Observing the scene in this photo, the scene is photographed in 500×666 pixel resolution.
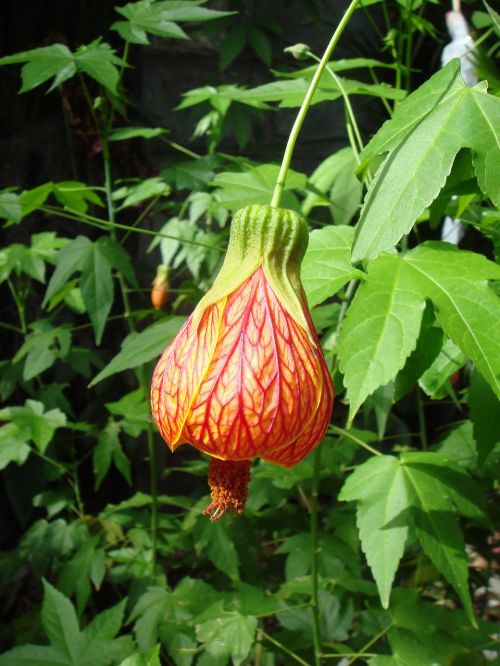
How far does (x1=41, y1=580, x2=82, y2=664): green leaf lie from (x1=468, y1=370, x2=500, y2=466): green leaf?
0.71 meters

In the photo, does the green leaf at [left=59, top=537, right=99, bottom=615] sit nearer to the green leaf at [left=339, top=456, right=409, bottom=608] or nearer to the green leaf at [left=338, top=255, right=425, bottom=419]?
the green leaf at [left=339, top=456, right=409, bottom=608]

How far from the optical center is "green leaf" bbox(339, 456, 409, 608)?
2.68 ft

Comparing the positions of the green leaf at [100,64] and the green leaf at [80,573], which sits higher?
the green leaf at [100,64]

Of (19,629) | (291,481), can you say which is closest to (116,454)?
(291,481)

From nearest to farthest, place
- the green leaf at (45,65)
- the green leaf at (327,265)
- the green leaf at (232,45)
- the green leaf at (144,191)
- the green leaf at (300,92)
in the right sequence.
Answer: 1. the green leaf at (327,265)
2. the green leaf at (300,92)
3. the green leaf at (45,65)
4. the green leaf at (144,191)
5. the green leaf at (232,45)

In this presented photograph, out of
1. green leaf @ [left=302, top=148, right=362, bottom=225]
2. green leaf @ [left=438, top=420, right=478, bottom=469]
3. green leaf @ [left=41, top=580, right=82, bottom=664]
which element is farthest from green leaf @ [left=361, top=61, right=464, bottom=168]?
green leaf @ [left=41, top=580, right=82, bottom=664]

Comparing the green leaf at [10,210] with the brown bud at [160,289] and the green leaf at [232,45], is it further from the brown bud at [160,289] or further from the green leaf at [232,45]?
the green leaf at [232,45]

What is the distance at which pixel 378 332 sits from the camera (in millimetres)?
608

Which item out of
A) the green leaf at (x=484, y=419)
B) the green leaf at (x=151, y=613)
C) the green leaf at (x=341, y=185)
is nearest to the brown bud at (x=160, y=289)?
the green leaf at (x=341, y=185)

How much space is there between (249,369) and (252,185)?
589 mm

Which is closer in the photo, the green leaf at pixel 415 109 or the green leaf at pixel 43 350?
the green leaf at pixel 415 109

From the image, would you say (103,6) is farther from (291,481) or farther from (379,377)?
(379,377)

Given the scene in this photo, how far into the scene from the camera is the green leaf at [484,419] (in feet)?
2.41

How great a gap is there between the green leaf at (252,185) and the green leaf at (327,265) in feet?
0.89
